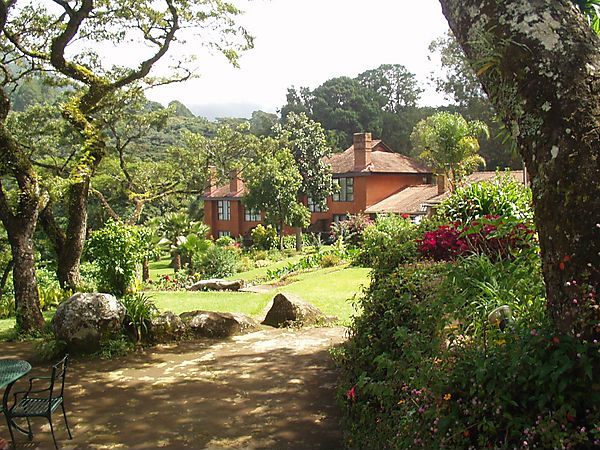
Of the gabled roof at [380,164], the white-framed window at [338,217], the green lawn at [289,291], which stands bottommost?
the green lawn at [289,291]

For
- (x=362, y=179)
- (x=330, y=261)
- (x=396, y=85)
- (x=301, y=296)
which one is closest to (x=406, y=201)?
(x=362, y=179)

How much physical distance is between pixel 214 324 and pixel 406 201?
2384 cm

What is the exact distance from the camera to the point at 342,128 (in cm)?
6128

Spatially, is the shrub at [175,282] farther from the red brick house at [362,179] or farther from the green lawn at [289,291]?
the red brick house at [362,179]

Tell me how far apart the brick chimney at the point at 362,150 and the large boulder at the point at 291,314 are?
25571mm

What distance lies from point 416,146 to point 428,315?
149ft

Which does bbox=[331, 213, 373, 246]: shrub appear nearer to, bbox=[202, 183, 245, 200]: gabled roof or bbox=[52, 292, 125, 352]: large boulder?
bbox=[202, 183, 245, 200]: gabled roof

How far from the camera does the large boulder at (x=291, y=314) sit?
38.2 feet

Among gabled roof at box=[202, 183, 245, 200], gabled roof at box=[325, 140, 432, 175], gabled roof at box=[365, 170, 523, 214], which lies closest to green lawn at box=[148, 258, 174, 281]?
gabled roof at box=[202, 183, 245, 200]

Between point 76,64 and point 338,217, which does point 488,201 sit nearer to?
point 76,64

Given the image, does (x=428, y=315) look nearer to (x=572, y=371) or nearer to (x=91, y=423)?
(x=572, y=371)

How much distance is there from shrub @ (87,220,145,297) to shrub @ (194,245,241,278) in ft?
31.1

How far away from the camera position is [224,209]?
146ft

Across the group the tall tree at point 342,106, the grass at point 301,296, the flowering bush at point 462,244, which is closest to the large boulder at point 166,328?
the grass at point 301,296
